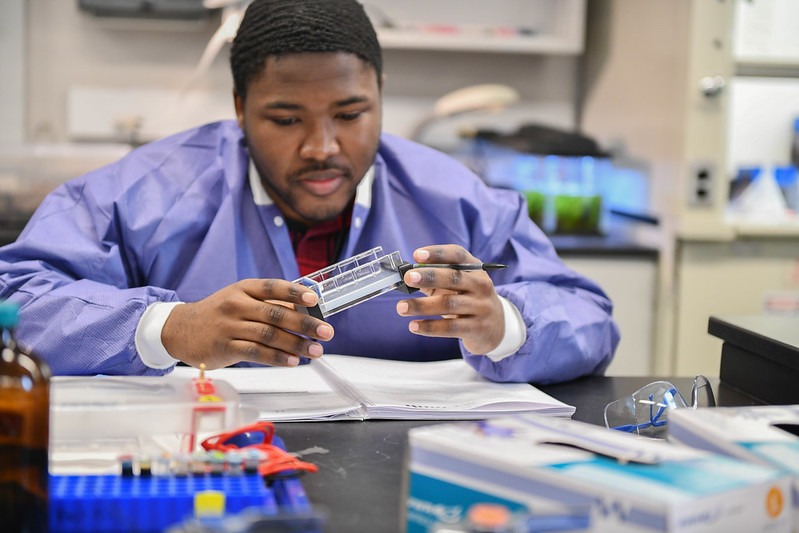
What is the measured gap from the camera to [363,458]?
1074mm

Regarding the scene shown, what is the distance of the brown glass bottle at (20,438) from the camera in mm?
719

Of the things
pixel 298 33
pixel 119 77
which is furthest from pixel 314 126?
pixel 119 77

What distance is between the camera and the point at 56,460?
99 cm

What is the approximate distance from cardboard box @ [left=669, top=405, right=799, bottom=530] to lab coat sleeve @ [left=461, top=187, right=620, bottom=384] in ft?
1.77

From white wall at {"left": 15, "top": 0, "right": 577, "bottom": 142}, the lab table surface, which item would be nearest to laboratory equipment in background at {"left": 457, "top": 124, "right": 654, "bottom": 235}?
white wall at {"left": 15, "top": 0, "right": 577, "bottom": 142}

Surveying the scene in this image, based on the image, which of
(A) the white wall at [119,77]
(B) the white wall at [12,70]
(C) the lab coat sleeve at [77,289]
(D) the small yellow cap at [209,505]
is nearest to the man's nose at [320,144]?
(C) the lab coat sleeve at [77,289]

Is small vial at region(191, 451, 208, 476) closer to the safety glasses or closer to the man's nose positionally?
the safety glasses

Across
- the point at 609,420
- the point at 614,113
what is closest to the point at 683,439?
the point at 609,420

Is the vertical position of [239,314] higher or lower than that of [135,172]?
lower

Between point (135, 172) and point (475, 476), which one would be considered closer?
point (475, 476)

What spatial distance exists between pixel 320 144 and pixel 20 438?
92 cm

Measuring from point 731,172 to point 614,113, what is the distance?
0.39 m

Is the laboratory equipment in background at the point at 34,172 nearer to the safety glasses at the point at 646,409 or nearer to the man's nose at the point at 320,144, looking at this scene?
the man's nose at the point at 320,144

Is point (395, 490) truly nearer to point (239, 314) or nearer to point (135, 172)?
point (239, 314)
